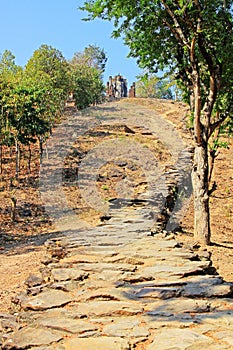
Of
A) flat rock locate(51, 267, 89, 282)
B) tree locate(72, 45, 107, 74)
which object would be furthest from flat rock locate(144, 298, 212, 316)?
tree locate(72, 45, 107, 74)

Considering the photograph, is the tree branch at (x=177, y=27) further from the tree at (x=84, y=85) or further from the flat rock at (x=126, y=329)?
the tree at (x=84, y=85)

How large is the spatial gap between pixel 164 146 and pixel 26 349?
2286 centimetres

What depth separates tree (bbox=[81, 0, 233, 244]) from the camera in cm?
877

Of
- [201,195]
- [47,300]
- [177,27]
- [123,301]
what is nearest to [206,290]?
[123,301]

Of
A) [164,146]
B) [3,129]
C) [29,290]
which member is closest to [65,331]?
[29,290]

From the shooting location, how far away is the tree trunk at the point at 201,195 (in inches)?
372

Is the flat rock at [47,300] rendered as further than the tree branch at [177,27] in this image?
No

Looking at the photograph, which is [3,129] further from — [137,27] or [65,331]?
[65,331]

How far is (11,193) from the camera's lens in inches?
626

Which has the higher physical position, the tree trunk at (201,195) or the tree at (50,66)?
the tree at (50,66)

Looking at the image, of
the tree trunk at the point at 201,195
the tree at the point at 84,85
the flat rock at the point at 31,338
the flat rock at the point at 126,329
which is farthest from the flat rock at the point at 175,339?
the tree at the point at 84,85

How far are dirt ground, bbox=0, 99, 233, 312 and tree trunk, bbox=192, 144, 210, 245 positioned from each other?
315 mm

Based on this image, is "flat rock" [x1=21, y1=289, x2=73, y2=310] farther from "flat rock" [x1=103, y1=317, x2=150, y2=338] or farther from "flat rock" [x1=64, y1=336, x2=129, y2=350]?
"flat rock" [x1=64, y1=336, x2=129, y2=350]

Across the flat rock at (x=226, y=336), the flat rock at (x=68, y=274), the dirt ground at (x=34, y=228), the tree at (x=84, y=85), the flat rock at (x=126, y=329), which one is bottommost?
the dirt ground at (x=34, y=228)
